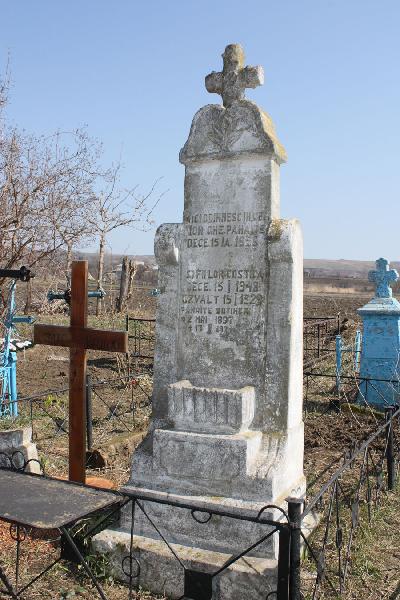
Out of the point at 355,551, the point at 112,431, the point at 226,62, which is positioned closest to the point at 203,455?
the point at 355,551

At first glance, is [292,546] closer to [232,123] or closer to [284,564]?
[284,564]

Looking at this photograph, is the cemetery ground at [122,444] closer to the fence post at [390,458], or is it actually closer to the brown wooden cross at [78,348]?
the fence post at [390,458]

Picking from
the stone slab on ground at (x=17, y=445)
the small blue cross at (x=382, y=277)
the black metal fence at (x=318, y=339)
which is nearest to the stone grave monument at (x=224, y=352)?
the stone slab on ground at (x=17, y=445)

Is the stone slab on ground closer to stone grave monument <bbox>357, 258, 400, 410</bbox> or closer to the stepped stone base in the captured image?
the stepped stone base

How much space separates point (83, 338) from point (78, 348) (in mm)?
101

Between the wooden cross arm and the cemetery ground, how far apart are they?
4.98 feet

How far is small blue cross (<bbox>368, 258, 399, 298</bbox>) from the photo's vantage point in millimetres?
10266

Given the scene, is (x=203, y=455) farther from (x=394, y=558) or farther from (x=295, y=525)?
(x=394, y=558)

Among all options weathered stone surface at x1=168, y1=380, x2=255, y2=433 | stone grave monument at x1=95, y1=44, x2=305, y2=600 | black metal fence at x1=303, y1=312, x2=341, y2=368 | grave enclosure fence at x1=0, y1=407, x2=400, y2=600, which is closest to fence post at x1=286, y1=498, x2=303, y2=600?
grave enclosure fence at x1=0, y1=407, x2=400, y2=600

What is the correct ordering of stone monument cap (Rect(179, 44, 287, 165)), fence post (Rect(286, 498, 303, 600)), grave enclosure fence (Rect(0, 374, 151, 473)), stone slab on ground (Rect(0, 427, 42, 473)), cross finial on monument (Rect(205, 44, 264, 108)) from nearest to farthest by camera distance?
1. fence post (Rect(286, 498, 303, 600))
2. stone monument cap (Rect(179, 44, 287, 165))
3. cross finial on monument (Rect(205, 44, 264, 108))
4. stone slab on ground (Rect(0, 427, 42, 473))
5. grave enclosure fence (Rect(0, 374, 151, 473))

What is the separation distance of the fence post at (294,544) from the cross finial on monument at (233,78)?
9.68 feet

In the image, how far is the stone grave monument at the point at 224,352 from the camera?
412 cm

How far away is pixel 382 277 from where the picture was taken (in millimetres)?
10375

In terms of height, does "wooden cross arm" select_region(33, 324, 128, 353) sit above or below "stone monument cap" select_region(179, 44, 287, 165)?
below
